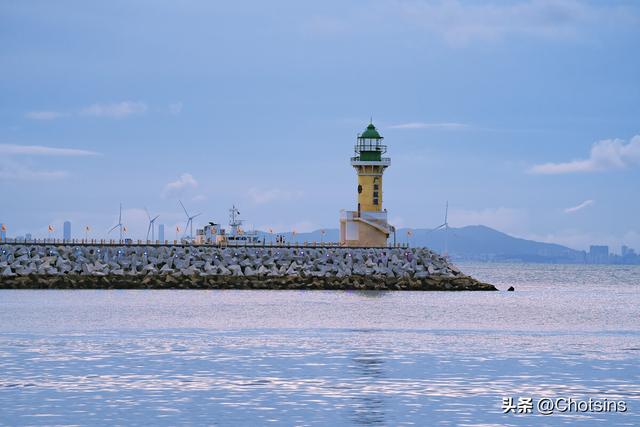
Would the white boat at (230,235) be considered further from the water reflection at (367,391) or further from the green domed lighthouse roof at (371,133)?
the water reflection at (367,391)

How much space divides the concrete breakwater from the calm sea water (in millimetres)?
18624

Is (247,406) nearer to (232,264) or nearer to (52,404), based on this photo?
A: (52,404)

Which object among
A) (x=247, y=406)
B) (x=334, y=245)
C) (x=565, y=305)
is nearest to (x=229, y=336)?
(x=247, y=406)

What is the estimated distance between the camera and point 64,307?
72.4 m

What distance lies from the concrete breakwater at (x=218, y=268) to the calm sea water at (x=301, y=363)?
18624mm

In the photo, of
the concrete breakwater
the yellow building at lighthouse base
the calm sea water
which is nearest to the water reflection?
the calm sea water

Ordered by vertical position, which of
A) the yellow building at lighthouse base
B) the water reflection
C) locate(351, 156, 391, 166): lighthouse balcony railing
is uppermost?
locate(351, 156, 391, 166): lighthouse balcony railing

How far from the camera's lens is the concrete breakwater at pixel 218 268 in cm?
9669

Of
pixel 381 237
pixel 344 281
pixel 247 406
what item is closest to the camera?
pixel 247 406

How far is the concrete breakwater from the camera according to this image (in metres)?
96.7

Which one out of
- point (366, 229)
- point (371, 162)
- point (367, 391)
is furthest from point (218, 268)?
point (367, 391)

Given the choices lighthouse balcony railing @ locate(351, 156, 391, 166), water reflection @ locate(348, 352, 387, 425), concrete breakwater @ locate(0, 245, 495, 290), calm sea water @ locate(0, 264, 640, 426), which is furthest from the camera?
lighthouse balcony railing @ locate(351, 156, 391, 166)

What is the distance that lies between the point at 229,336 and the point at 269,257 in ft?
153

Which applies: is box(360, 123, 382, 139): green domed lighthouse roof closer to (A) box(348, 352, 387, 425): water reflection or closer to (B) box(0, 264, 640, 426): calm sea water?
(B) box(0, 264, 640, 426): calm sea water
